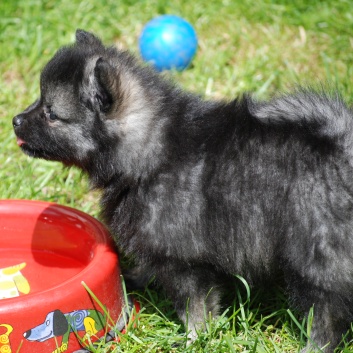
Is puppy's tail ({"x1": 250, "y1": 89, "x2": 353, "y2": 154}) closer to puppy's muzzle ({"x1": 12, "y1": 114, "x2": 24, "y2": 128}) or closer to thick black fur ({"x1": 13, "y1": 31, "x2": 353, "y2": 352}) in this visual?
thick black fur ({"x1": 13, "y1": 31, "x2": 353, "y2": 352})

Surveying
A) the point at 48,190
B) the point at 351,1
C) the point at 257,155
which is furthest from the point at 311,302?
the point at 351,1

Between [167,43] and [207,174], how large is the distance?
A: 2.72m

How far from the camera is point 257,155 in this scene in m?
3.40

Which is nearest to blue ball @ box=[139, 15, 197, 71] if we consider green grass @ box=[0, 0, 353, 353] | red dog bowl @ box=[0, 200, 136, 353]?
green grass @ box=[0, 0, 353, 353]

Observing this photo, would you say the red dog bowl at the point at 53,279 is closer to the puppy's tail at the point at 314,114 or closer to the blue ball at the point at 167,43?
the puppy's tail at the point at 314,114

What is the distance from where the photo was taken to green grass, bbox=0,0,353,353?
5031 mm

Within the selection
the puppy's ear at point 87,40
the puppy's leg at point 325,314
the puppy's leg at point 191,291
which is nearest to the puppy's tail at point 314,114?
the puppy's leg at point 325,314

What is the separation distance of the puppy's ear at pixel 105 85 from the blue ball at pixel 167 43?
8.06 feet

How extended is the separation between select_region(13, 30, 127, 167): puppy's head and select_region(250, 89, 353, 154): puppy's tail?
78cm

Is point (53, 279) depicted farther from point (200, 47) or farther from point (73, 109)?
point (200, 47)

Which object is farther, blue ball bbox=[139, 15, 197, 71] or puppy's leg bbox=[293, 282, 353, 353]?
blue ball bbox=[139, 15, 197, 71]

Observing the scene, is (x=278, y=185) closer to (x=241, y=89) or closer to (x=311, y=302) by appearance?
(x=311, y=302)

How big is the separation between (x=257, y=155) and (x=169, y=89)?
2.24 feet

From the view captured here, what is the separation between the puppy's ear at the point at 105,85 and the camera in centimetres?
339
